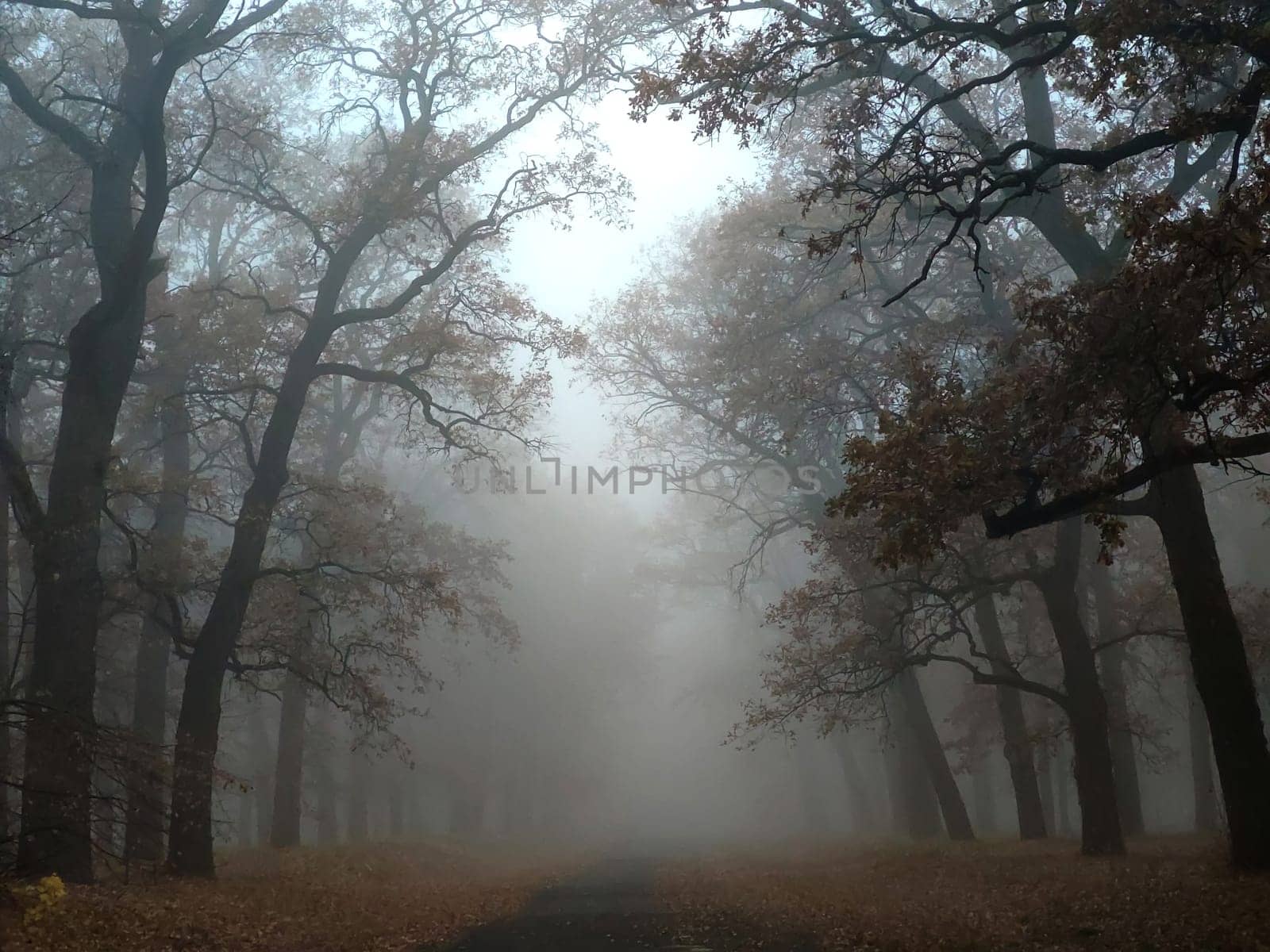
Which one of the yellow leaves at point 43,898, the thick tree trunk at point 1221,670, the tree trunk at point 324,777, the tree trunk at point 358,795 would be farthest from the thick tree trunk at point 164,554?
the tree trunk at point 358,795

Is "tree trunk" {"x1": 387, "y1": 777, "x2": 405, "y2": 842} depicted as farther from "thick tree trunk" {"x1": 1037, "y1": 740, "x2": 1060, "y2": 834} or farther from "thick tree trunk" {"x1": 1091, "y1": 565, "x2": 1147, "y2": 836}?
"thick tree trunk" {"x1": 1091, "y1": 565, "x2": 1147, "y2": 836}

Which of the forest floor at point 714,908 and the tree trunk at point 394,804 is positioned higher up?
the tree trunk at point 394,804

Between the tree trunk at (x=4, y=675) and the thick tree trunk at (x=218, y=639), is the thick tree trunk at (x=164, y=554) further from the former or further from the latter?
the tree trunk at (x=4, y=675)

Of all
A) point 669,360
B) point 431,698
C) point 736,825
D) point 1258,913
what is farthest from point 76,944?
point 736,825

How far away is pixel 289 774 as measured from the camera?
23844mm

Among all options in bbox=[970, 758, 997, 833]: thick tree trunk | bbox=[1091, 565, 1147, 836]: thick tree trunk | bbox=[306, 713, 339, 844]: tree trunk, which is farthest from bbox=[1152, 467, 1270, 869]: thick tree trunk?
bbox=[306, 713, 339, 844]: tree trunk

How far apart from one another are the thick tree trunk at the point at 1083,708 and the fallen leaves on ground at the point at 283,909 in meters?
9.08

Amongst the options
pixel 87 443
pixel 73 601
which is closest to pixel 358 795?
pixel 73 601

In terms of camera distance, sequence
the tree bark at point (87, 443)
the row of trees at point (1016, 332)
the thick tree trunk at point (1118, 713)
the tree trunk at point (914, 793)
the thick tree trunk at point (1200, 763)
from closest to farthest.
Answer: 1. the row of trees at point (1016, 332)
2. the tree bark at point (87, 443)
3. the thick tree trunk at point (1118, 713)
4. the tree trunk at point (914, 793)
5. the thick tree trunk at point (1200, 763)

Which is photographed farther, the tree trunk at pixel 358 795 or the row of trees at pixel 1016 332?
the tree trunk at pixel 358 795

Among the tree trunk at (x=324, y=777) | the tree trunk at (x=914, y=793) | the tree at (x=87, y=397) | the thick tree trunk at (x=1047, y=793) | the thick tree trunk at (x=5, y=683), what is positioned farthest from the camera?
the tree trunk at (x=324, y=777)

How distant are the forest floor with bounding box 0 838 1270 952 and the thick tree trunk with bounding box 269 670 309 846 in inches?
161

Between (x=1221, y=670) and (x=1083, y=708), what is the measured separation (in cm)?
495

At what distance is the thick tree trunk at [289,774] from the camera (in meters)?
23.3
